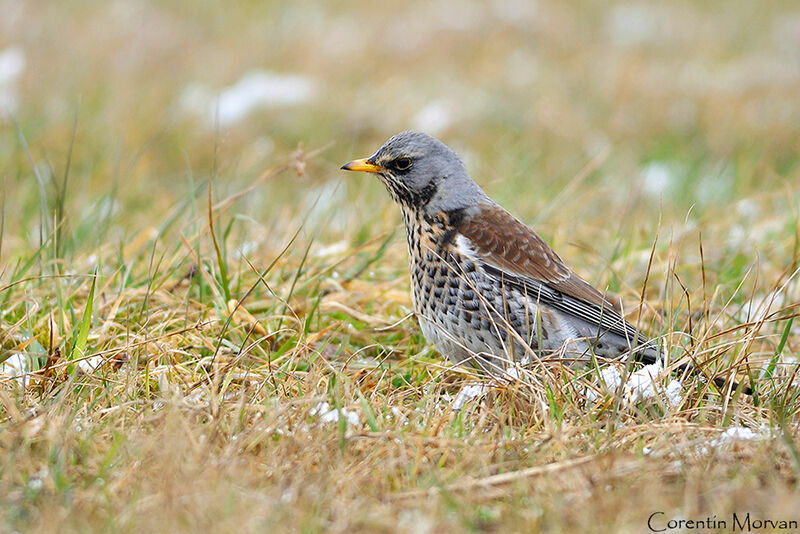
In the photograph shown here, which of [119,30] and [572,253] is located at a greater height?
[119,30]

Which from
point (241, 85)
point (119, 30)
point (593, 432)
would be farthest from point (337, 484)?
point (119, 30)

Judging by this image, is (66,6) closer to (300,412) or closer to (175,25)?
(175,25)

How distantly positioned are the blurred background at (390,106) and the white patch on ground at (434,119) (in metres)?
0.02

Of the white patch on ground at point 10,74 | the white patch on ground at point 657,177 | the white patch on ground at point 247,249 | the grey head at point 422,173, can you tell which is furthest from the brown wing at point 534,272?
the white patch on ground at point 10,74

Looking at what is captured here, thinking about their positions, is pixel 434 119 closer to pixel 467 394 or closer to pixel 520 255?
pixel 520 255

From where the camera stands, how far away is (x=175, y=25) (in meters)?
12.2

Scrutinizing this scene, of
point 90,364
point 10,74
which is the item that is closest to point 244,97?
point 10,74

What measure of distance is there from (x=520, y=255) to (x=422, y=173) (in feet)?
2.09

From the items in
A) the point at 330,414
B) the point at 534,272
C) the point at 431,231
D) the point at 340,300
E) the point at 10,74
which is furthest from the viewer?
the point at 10,74

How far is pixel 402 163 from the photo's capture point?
457cm

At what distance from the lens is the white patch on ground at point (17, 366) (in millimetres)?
3605

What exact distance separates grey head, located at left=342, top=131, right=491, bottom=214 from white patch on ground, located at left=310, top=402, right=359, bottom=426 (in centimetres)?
144

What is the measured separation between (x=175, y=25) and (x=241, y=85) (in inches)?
100

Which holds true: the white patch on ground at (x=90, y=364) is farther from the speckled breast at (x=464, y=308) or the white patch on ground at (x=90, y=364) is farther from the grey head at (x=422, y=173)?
the grey head at (x=422, y=173)
